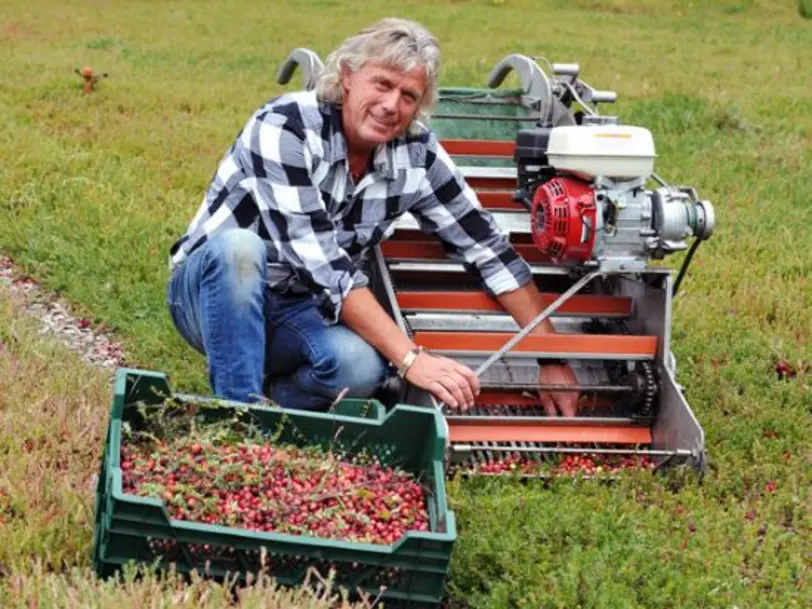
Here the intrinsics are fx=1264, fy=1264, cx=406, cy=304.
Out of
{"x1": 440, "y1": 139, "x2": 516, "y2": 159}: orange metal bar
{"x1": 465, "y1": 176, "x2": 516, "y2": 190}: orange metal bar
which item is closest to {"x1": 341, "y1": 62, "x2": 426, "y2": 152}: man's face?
{"x1": 465, "y1": 176, "x2": 516, "y2": 190}: orange metal bar

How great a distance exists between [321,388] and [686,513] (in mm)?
1245

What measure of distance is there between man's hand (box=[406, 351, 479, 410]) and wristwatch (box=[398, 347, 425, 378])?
0.04 meters

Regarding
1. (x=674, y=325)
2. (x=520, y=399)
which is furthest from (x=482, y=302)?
(x=674, y=325)

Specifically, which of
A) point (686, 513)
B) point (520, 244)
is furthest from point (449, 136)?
point (686, 513)

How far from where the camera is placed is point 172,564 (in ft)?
9.37

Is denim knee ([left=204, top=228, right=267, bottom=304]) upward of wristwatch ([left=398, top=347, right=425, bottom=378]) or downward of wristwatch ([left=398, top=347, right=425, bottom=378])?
upward

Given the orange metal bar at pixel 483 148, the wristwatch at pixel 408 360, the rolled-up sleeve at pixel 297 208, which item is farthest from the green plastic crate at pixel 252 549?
the orange metal bar at pixel 483 148

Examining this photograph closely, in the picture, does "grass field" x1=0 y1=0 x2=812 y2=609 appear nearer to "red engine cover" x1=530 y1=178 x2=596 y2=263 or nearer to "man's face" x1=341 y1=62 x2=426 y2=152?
"red engine cover" x1=530 y1=178 x2=596 y2=263

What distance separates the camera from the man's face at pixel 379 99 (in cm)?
391

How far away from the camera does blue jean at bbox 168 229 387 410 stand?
3.85m

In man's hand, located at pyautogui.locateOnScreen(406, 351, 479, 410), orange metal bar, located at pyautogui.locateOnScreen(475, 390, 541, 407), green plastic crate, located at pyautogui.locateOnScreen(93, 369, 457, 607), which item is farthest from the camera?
orange metal bar, located at pyautogui.locateOnScreen(475, 390, 541, 407)

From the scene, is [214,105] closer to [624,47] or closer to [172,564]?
[624,47]

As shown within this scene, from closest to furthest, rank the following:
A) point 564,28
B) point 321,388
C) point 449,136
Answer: point 321,388
point 449,136
point 564,28

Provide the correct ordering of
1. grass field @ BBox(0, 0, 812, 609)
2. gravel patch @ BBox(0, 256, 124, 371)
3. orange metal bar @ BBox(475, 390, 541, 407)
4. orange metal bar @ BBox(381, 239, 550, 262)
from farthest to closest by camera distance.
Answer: gravel patch @ BBox(0, 256, 124, 371)
orange metal bar @ BBox(381, 239, 550, 262)
orange metal bar @ BBox(475, 390, 541, 407)
grass field @ BBox(0, 0, 812, 609)
